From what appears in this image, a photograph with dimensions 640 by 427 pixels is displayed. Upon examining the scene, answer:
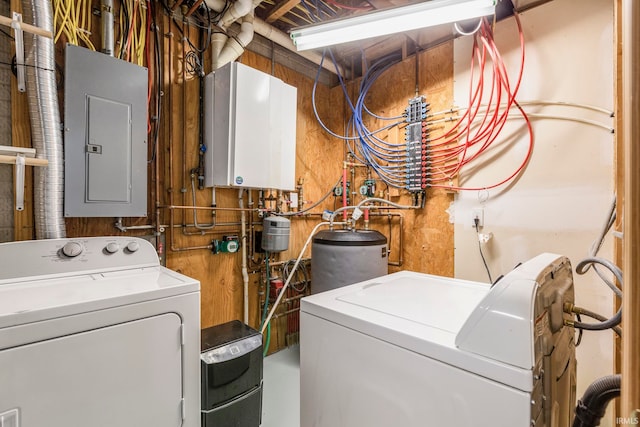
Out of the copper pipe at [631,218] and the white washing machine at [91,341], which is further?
the white washing machine at [91,341]

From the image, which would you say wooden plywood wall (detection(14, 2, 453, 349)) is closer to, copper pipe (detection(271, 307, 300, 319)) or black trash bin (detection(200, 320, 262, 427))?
copper pipe (detection(271, 307, 300, 319))

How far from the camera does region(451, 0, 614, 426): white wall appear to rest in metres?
1.70

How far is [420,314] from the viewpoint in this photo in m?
0.99

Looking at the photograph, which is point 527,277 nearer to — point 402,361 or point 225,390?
point 402,361

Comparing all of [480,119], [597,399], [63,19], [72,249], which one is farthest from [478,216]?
[63,19]

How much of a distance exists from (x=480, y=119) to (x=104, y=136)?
2581 millimetres

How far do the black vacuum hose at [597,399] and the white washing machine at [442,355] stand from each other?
6cm

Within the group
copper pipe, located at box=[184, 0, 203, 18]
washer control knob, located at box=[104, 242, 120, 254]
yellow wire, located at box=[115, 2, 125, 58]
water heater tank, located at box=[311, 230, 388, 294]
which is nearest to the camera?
washer control knob, located at box=[104, 242, 120, 254]

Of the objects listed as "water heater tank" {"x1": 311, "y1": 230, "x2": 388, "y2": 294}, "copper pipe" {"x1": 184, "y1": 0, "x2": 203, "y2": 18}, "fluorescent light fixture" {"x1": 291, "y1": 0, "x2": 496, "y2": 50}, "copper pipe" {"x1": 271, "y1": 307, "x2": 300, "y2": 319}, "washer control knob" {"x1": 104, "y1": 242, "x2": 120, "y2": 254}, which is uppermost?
"copper pipe" {"x1": 184, "y1": 0, "x2": 203, "y2": 18}

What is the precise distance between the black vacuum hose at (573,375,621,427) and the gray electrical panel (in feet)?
7.28

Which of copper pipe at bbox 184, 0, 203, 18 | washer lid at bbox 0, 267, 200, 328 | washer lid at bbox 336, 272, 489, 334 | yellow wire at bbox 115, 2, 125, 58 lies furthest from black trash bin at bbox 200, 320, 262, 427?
copper pipe at bbox 184, 0, 203, 18

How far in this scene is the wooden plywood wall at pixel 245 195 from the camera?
2.00 metres

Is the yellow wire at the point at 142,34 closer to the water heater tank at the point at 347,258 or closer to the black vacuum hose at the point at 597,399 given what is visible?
the water heater tank at the point at 347,258

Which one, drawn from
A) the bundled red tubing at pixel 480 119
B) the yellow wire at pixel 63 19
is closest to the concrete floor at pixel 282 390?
the bundled red tubing at pixel 480 119
